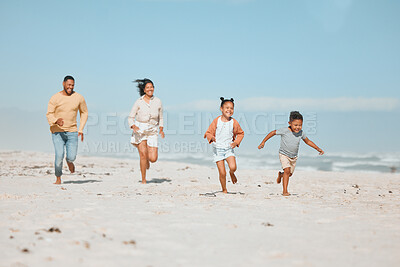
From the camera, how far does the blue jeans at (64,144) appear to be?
9453 mm

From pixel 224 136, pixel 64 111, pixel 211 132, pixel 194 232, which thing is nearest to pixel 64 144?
pixel 64 111

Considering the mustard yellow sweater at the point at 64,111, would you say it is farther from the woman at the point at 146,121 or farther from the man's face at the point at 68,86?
the woman at the point at 146,121

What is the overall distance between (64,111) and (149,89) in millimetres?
2056

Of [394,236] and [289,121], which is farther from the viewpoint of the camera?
[289,121]

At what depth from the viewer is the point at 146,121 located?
9.88m

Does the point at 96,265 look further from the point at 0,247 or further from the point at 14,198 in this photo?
the point at 14,198

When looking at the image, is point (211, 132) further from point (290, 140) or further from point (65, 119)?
point (65, 119)

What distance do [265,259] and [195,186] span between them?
635 cm

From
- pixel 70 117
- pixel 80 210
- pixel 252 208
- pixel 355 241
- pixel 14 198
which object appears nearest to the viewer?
pixel 355 241

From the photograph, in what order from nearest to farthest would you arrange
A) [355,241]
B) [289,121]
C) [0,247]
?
[0,247] → [355,241] → [289,121]

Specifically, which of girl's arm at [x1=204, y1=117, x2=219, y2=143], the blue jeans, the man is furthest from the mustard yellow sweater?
girl's arm at [x1=204, y1=117, x2=219, y2=143]

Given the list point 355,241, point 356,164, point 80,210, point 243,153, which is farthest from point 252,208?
point 243,153

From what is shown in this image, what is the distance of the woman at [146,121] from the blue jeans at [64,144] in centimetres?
138

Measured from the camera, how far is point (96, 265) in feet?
10.9
